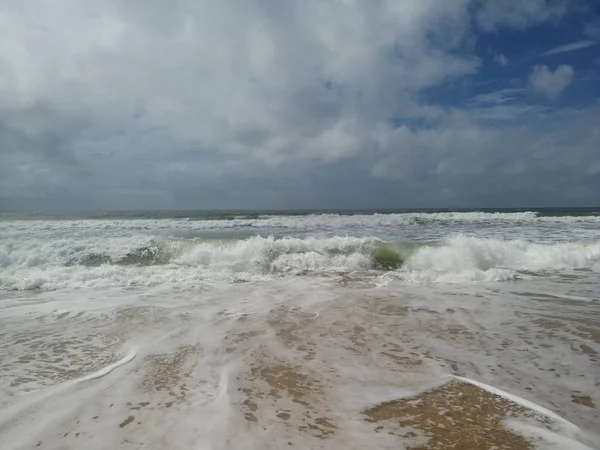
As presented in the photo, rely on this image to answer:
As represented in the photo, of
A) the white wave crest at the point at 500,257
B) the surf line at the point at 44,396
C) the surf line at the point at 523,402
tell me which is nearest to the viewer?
the surf line at the point at 523,402

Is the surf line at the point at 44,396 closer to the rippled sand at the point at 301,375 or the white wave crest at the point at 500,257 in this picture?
the rippled sand at the point at 301,375

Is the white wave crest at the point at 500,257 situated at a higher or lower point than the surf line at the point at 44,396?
higher

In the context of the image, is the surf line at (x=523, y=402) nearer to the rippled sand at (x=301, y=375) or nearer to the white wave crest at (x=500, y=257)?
the rippled sand at (x=301, y=375)

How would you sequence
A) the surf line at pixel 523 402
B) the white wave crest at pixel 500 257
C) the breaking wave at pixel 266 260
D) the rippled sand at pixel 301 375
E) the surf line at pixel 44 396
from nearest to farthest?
the rippled sand at pixel 301 375 → the surf line at pixel 523 402 → the surf line at pixel 44 396 → the breaking wave at pixel 266 260 → the white wave crest at pixel 500 257

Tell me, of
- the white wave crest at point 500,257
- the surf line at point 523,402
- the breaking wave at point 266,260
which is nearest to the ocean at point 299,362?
the surf line at point 523,402

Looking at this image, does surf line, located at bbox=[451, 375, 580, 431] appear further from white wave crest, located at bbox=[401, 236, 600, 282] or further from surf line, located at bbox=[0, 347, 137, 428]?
white wave crest, located at bbox=[401, 236, 600, 282]

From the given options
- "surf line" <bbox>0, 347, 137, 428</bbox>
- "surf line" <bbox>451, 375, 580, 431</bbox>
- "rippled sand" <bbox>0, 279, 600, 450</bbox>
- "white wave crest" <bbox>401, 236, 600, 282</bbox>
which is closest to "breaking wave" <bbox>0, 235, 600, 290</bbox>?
"white wave crest" <bbox>401, 236, 600, 282</bbox>

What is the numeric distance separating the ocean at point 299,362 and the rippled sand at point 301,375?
2 cm

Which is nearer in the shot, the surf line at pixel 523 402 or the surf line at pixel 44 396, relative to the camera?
the surf line at pixel 523 402

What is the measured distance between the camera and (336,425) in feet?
9.91

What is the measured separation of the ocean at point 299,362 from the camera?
2.94 meters

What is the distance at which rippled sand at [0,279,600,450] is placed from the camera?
114 inches

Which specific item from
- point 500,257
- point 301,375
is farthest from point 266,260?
point 301,375

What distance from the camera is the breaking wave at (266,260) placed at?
10086 millimetres
